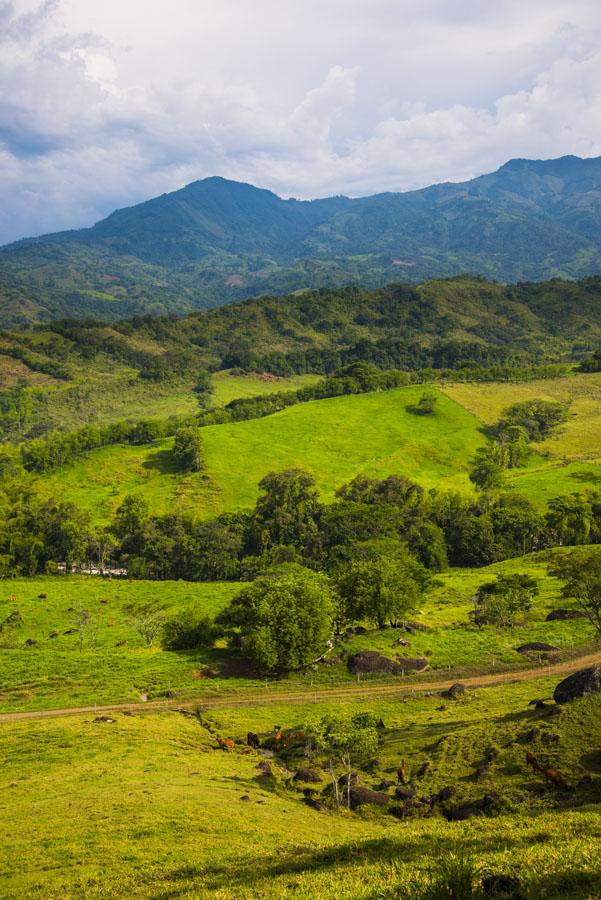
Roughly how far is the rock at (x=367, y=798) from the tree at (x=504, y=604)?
148ft

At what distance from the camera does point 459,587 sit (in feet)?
322

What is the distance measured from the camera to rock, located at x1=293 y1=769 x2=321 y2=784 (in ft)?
133

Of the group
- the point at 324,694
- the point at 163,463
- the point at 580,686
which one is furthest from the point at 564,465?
the point at 580,686

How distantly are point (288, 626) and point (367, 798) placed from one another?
29281mm

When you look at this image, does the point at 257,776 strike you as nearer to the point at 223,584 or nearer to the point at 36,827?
the point at 36,827

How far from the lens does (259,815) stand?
1222 inches

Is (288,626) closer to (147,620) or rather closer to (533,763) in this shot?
(147,620)

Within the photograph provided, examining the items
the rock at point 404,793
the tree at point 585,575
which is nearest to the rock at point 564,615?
the tree at point 585,575

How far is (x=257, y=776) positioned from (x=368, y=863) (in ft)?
73.2

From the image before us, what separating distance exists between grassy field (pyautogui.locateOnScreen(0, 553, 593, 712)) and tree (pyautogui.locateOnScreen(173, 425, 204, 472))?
69.0m

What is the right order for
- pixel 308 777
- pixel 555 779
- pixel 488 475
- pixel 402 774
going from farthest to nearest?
pixel 488 475 < pixel 308 777 < pixel 402 774 < pixel 555 779

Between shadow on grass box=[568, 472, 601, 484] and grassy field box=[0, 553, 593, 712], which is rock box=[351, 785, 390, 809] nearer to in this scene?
grassy field box=[0, 553, 593, 712]

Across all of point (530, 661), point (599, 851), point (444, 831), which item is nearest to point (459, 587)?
point (530, 661)

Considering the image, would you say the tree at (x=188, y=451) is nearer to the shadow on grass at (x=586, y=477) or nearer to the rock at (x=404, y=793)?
the shadow on grass at (x=586, y=477)
